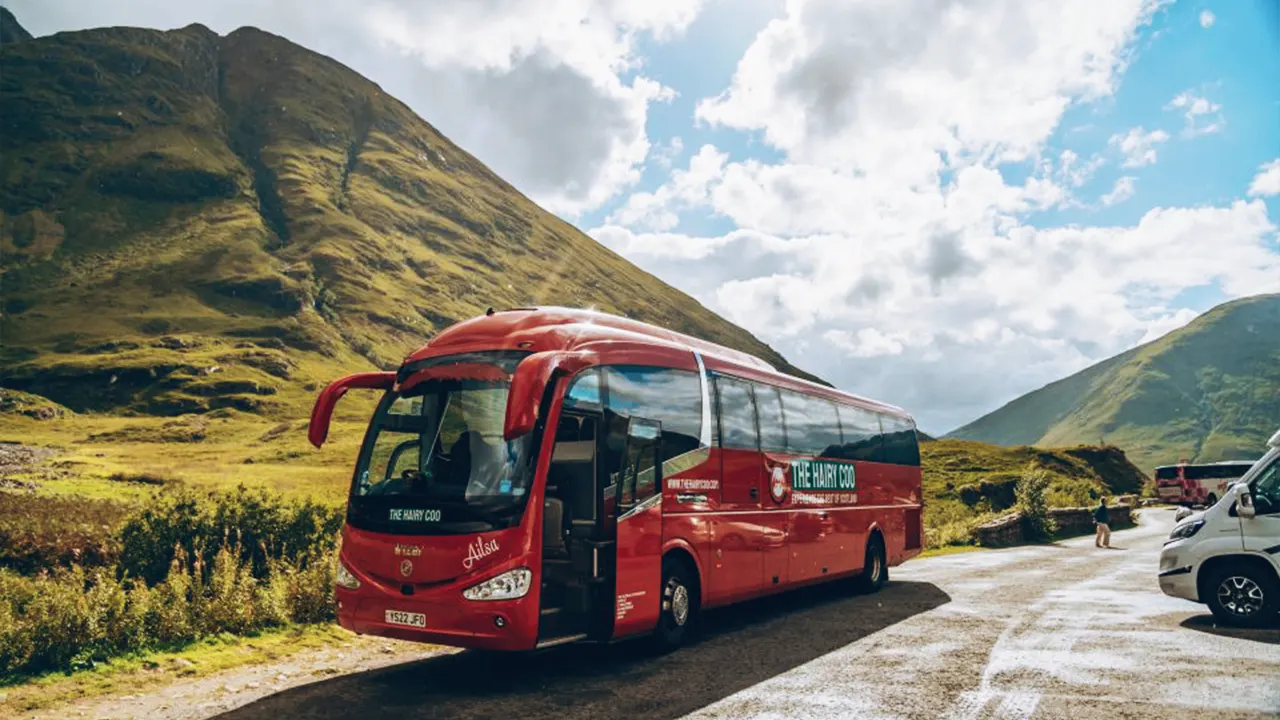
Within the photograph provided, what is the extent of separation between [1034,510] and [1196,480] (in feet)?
104

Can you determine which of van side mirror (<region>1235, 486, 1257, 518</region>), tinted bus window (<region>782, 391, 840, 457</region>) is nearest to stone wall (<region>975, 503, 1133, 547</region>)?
tinted bus window (<region>782, 391, 840, 457</region>)

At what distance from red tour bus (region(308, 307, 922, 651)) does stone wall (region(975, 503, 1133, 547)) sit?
23.9 metres

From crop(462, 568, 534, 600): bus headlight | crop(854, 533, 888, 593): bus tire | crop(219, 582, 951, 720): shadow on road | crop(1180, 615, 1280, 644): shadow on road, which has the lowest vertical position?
crop(219, 582, 951, 720): shadow on road

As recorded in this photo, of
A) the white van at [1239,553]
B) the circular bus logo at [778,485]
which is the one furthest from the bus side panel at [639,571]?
the white van at [1239,553]

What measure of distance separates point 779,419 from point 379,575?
23.5ft

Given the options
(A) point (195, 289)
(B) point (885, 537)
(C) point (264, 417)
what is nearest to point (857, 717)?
(B) point (885, 537)

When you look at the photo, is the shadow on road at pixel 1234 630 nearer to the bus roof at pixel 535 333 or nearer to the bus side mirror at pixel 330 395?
the bus roof at pixel 535 333

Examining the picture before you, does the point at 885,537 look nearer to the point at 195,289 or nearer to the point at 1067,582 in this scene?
the point at 1067,582

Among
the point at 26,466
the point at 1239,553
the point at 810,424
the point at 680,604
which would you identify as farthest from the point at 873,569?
the point at 26,466

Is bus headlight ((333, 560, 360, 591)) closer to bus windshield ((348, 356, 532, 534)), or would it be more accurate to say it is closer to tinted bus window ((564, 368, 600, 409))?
bus windshield ((348, 356, 532, 534))

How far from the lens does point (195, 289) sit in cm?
17050

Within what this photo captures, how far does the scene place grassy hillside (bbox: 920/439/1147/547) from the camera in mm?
63125

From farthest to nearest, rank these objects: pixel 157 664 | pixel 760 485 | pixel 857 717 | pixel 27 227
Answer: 1. pixel 27 227
2. pixel 760 485
3. pixel 157 664
4. pixel 857 717

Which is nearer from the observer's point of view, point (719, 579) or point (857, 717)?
point (857, 717)
